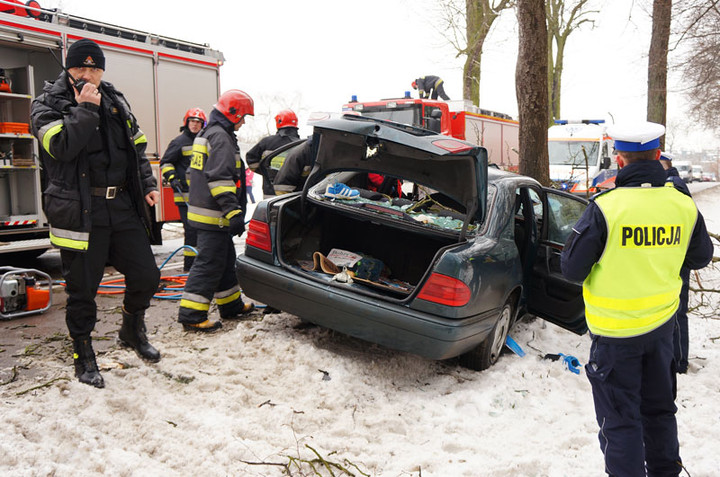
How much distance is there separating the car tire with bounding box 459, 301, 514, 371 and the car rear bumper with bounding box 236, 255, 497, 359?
0.18m

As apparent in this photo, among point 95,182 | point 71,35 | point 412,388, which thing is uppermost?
point 71,35

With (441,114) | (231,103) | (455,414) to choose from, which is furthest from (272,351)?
(441,114)

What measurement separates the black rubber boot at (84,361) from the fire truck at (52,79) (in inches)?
129

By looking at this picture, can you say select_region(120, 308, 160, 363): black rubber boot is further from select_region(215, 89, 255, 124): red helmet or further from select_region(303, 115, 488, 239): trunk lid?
select_region(215, 89, 255, 124): red helmet

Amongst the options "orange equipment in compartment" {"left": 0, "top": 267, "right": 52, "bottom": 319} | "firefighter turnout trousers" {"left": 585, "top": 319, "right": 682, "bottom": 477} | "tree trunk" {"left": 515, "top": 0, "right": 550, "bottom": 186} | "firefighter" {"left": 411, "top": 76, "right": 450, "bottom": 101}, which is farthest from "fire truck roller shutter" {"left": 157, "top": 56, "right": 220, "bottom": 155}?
"firefighter turnout trousers" {"left": 585, "top": 319, "right": 682, "bottom": 477}

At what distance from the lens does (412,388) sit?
162 inches

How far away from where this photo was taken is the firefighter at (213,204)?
4.85 meters

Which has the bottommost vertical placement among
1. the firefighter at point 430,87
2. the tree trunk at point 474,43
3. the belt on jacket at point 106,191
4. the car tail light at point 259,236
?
the car tail light at point 259,236

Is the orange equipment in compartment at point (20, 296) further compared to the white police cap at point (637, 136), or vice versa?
the orange equipment in compartment at point (20, 296)

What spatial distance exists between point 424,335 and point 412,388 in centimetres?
48

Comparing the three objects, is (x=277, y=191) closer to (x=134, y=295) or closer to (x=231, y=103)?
(x=231, y=103)

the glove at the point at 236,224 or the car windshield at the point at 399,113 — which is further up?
the car windshield at the point at 399,113

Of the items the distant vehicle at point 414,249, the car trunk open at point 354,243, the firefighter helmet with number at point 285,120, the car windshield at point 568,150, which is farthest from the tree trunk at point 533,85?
the car windshield at point 568,150

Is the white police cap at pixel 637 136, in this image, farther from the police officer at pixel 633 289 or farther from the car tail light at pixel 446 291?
the car tail light at pixel 446 291
